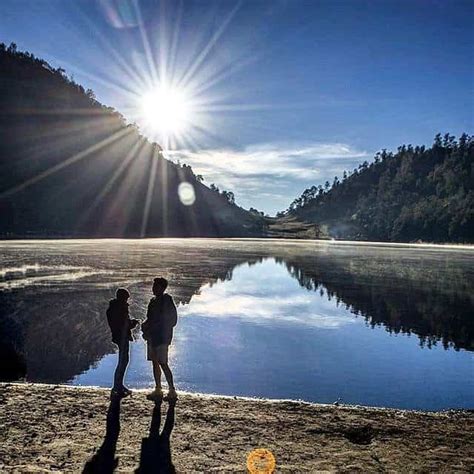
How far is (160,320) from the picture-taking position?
Answer: 9.91 m

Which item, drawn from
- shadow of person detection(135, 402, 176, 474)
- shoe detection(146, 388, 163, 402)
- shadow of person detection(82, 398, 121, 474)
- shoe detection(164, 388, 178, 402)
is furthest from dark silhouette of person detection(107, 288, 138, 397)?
shadow of person detection(135, 402, 176, 474)

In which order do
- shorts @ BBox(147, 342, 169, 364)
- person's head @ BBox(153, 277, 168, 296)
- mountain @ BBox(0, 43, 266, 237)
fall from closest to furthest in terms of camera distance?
person's head @ BBox(153, 277, 168, 296), shorts @ BBox(147, 342, 169, 364), mountain @ BBox(0, 43, 266, 237)

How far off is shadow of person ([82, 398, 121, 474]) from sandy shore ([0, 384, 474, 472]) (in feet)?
0.05

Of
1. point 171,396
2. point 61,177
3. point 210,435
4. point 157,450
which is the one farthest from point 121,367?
point 61,177

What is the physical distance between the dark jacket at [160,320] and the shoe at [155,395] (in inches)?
40.9

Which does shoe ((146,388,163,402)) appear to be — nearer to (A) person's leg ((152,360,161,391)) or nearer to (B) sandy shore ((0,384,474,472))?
(A) person's leg ((152,360,161,391))

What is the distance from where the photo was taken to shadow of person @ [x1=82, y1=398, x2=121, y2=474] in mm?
6746

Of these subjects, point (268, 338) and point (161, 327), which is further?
point (268, 338)

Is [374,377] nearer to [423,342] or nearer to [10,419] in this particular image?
[423,342]

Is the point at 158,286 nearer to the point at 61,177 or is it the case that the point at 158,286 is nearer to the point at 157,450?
the point at 157,450

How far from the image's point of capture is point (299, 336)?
19.3 m

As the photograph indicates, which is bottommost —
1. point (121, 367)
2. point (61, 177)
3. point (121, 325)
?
point (121, 367)

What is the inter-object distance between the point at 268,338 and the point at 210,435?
35.6 ft

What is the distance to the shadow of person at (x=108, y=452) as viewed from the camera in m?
6.75
